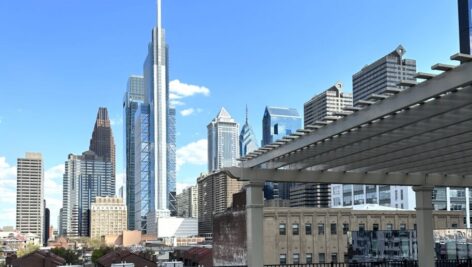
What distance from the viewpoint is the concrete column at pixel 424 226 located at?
15922 mm

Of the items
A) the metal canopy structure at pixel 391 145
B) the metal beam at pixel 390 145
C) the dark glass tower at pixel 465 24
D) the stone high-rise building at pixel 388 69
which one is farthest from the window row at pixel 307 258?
the stone high-rise building at pixel 388 69

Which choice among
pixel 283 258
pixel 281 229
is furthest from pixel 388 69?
pixel 283 258

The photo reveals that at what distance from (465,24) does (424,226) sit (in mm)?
109970

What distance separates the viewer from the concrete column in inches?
627

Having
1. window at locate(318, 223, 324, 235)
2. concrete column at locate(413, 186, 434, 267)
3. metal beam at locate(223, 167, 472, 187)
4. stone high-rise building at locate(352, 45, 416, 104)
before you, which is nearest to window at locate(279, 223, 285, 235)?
window at locate(318, 223, 324, 235)

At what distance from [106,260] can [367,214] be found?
78.8 feet

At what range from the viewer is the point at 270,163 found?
14719 mm

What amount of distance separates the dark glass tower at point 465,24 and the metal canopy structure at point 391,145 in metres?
107

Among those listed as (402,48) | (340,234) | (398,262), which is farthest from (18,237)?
(398,262)

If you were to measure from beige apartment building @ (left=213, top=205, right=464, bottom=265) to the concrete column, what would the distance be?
26.5 m

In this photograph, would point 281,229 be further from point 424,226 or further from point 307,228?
point 424,226

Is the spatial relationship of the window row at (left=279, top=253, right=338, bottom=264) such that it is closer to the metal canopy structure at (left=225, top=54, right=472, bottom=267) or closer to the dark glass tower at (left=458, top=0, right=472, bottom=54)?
the metal canopy structure at (left=225, top=54, right=472, bottom=267)

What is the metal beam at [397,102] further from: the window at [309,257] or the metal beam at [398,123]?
the window at [309,257]

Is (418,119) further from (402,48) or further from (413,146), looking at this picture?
(402,48)
